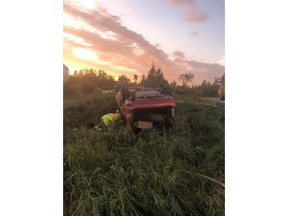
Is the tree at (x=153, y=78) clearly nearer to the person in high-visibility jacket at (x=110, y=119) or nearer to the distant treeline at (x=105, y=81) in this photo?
the distant treeline at (x=105, y=81)

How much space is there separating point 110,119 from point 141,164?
39 cm

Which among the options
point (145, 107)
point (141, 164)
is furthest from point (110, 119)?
point (141, 164)

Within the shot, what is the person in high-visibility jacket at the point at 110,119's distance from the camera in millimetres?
2906

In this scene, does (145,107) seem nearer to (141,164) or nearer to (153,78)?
(153,78)

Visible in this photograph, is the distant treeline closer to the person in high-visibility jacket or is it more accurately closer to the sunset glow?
the sunset glow

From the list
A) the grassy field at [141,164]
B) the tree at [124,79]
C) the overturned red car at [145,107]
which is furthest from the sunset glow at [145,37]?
the grassy field at [141,164]

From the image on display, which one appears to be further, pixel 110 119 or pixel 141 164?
pixel 110 119

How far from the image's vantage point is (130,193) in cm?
264

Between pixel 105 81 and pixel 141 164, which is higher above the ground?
pixel 105 81

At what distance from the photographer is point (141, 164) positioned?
2.77m

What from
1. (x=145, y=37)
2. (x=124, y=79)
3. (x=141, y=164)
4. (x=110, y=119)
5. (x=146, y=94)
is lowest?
(x=141, y=164)

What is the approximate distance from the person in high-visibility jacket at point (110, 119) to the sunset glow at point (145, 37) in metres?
0.28

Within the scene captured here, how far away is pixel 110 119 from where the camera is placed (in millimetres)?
2912
